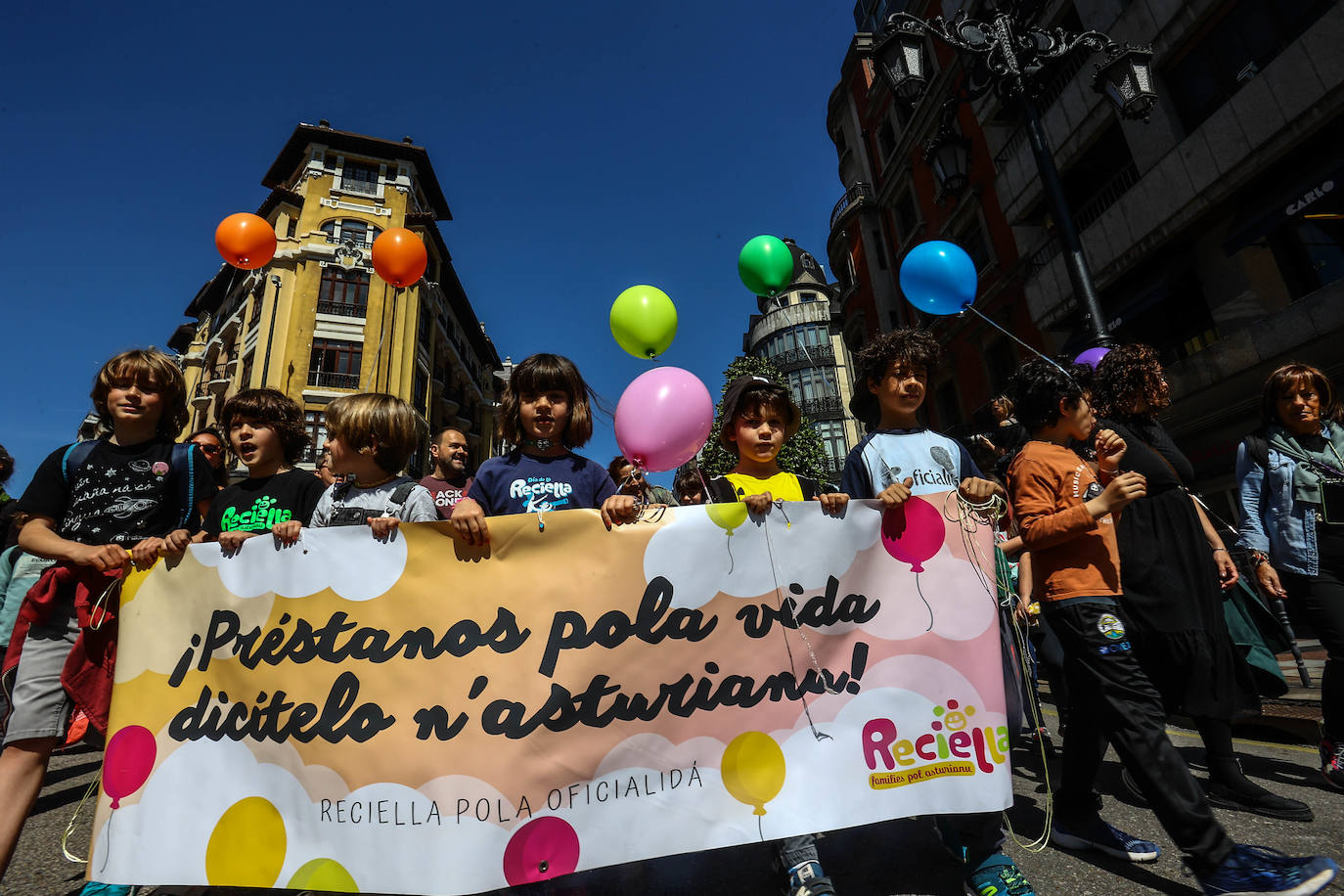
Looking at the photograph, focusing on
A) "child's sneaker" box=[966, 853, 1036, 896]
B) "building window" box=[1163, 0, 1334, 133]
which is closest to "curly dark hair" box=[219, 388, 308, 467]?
"child's sneaker" box=[966, 853, 1036, 896]

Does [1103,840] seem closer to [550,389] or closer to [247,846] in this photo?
[550,389]

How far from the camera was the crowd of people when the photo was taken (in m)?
1.92

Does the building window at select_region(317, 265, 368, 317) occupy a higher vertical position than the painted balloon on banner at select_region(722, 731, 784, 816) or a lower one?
higher

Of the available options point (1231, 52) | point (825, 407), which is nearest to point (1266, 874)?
point (1231, 52)

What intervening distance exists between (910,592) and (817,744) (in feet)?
2.01

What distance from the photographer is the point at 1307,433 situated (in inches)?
117

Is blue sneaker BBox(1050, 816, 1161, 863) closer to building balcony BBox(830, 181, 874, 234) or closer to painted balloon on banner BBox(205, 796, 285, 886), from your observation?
painted balloon on banner BBox(205, 796, 285, 886)

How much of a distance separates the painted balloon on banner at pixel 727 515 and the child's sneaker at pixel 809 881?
1030mm

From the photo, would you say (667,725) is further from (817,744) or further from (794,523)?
(794,523)

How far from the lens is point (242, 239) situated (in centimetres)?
642

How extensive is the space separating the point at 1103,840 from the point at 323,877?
2.52 meters

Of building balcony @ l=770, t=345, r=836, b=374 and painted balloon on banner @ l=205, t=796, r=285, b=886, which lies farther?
building balcony @ l=770, t=345, r=836, b=374

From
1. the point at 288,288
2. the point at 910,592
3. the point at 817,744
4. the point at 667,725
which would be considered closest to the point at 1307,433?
the point at 910,592

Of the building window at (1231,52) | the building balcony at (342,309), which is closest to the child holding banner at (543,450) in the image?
the building window at (1231,52)
